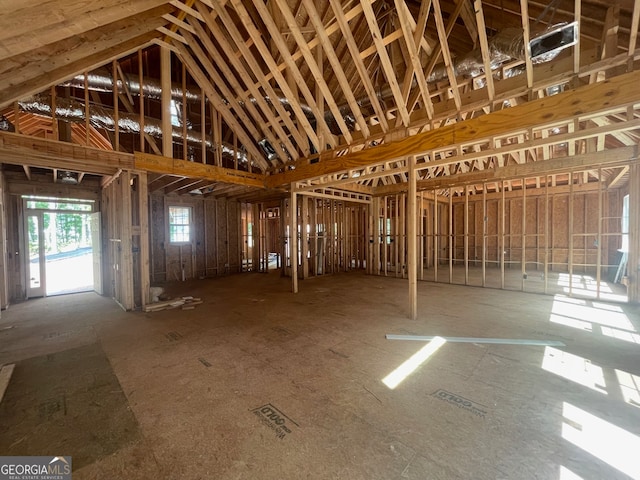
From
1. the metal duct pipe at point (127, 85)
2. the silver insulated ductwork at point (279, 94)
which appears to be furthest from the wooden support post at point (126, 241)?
the metal duct pipe at point (127, 85)

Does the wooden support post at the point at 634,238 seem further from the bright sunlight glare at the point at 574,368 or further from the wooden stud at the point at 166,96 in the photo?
the wooden stud at the point at 166,96

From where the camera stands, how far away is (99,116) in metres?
6.41

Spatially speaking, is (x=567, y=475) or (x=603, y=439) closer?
(x=567, y=475)

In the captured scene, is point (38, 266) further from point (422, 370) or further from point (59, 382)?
point (422, 370)

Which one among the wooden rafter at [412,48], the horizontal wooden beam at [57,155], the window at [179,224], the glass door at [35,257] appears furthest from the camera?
the window at [179,224]

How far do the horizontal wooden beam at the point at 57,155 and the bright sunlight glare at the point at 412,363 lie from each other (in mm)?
6098

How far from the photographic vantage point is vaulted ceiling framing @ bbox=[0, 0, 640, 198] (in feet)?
10.8

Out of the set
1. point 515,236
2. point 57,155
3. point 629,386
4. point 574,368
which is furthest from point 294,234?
point 515,236

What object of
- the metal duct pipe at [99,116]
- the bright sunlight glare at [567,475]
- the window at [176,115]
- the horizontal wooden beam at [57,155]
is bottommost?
the bright sunlight glare at [567,475]

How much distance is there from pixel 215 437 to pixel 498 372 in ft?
9.51

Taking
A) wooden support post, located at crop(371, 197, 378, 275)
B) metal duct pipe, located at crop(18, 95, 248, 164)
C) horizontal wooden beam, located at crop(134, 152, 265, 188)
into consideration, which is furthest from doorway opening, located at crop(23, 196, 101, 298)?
wooden support post, located at crop(371, 197, 378, 275)

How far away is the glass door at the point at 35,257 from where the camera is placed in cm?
663

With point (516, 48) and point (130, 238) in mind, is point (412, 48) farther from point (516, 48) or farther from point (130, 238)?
point (130, 238)

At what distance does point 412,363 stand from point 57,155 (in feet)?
21.8
